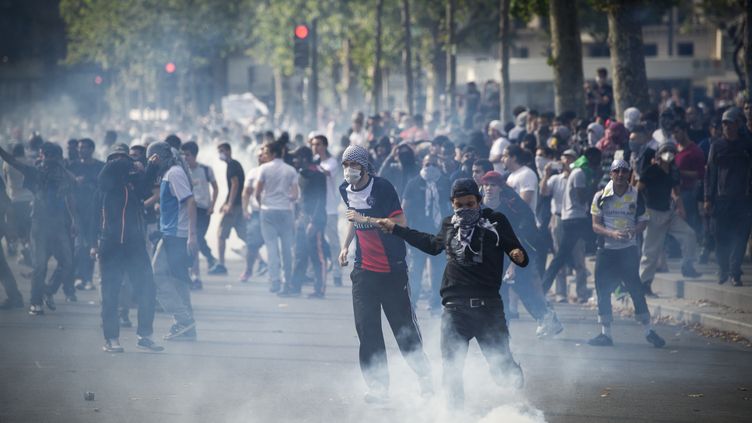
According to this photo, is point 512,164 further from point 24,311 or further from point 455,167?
point 24,311

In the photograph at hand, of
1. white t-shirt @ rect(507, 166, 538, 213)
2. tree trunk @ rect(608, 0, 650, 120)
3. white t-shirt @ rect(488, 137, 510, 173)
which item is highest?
tree trunk @ rect(608, 0, 650, 120)

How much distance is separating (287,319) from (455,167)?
8.64ft

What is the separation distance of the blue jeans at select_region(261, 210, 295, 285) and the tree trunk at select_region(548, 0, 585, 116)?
843 cm

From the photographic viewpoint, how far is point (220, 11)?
242 feet

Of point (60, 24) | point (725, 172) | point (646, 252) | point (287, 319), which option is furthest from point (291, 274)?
point (60, 24)

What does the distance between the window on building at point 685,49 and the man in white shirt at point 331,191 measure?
66.5 m

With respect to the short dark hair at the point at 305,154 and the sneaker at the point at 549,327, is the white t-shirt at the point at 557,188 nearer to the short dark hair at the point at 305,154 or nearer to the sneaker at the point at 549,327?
the sneaker at the point at 549,327

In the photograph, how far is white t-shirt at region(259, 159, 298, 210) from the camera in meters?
15.9

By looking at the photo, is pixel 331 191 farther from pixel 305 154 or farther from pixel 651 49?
pixel 651 49

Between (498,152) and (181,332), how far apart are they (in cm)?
664

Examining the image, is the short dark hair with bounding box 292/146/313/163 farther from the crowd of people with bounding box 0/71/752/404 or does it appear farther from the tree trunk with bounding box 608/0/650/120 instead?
the tree trunk with bounding box 608/0/650/120

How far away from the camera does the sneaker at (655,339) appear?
11.7 meters

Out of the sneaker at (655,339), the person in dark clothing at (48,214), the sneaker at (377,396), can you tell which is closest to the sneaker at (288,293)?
the person in dark clothing at (48,214)

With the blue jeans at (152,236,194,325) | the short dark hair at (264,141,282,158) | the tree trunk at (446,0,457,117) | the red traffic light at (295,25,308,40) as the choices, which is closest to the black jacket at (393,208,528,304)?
the blue jeans at (152,236,194,325)
